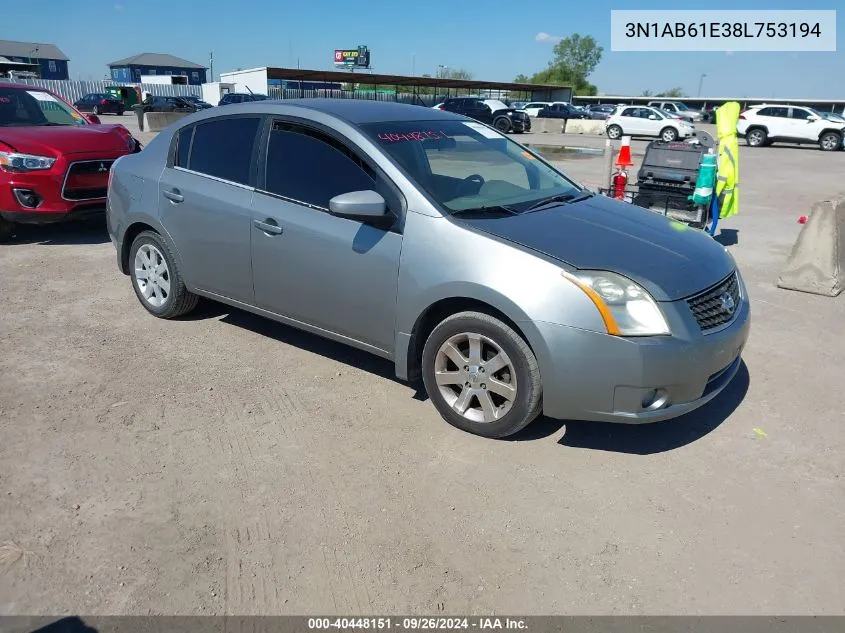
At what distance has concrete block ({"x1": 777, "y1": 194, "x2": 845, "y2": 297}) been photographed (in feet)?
20.5

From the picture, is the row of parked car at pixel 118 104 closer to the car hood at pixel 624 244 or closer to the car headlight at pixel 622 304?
the car hood at pixel 624 244

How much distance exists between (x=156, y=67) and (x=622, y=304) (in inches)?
4573

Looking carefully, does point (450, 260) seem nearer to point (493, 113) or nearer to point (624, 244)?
point (624, 244)

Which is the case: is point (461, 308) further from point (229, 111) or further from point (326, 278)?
point (229, 111)

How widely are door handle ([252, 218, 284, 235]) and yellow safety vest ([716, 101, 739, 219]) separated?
5.75 m

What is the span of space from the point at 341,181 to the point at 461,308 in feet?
3.63

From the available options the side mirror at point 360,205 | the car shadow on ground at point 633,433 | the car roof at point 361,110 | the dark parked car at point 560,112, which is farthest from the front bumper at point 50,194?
the dark parked car at point 560,112

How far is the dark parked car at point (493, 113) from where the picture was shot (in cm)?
3147

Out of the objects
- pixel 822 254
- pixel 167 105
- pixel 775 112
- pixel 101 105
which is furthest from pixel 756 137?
pixel 101 105

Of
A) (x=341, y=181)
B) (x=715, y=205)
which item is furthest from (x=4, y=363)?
(x=715, y=205)

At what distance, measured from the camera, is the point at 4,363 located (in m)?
4.48

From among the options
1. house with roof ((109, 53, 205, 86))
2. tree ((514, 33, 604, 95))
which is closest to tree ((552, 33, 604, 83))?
tree ((514, 33, 604, 95))

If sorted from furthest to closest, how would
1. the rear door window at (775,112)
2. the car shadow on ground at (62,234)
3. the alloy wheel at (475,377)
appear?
1. the rear door window at (775,112)
2. the car shadow on ground at (62,234)
3. the alloy wheel at (475,377)

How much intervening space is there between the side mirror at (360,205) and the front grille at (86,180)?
16.8ft
